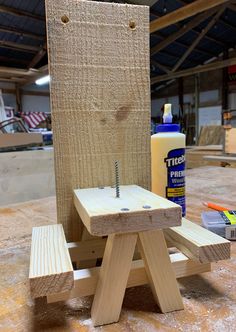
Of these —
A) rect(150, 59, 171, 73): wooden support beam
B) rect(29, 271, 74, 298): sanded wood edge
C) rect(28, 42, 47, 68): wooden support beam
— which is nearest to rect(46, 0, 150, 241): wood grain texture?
rect(29, 271, 74, 298): sanded wood edge

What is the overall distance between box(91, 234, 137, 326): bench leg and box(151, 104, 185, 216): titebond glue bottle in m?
0.28

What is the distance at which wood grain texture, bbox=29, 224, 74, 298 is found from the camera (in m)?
0.36

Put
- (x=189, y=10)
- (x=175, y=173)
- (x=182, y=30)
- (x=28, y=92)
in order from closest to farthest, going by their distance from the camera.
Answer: (x=175, y=173)
(x=189, y=10)
(x=182, y=30)
(x=28, y=92)

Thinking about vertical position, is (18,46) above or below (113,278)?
above

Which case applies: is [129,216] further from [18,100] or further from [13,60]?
[18,100]

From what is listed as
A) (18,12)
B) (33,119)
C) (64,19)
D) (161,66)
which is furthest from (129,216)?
(161,66)

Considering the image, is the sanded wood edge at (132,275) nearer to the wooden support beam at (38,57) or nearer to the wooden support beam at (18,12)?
the wooden support beam at (18,12)

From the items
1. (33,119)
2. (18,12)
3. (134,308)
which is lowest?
(134,308)

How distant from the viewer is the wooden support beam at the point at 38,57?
18.5 ft

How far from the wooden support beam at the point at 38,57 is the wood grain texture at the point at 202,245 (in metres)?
5.78

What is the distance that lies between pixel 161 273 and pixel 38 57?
20.8ft

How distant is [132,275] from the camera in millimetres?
454

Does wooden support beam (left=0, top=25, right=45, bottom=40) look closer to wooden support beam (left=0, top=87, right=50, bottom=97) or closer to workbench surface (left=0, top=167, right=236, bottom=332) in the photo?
wooden support beam (left=0, top=87, right=50, bottom=97)

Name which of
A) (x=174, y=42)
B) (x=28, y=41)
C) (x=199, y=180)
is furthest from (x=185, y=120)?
(x=199, y=180)
